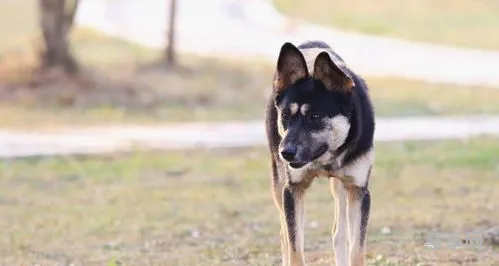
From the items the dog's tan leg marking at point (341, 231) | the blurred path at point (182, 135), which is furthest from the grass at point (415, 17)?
the dog's tan leg marking at point (341, 231)

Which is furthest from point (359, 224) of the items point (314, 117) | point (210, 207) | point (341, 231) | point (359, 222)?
point (210, 207)

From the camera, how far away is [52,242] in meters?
9.63

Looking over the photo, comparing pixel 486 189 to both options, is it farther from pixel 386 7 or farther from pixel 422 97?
pixel 386 7

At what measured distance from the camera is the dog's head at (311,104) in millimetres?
6668

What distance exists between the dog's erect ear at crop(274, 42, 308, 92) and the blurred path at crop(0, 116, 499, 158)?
8.15 m

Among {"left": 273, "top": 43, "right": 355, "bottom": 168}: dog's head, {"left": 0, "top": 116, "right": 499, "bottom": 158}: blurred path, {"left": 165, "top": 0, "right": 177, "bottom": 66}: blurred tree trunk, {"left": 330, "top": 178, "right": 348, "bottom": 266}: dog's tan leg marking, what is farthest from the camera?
{"left": 165, "top": 0, "right": 177, "bottom": 66}: blurred tree trunk

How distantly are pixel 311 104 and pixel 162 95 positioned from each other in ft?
43.8

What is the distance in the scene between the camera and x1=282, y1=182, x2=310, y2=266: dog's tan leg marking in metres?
7.22

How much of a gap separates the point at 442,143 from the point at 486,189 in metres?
3.50

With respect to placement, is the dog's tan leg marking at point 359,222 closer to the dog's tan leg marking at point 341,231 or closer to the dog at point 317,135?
the dog at point 317,135

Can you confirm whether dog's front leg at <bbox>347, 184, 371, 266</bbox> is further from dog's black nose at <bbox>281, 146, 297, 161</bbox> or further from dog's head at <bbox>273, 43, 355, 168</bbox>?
dog's black nose at <bbox>281, 146, 297, 161</bbox>

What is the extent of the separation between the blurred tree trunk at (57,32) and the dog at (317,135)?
12447 millimetres

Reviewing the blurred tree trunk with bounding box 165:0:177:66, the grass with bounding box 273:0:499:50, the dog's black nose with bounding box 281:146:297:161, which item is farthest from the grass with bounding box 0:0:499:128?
the dog's black nose with bounding box 281:146:297:161

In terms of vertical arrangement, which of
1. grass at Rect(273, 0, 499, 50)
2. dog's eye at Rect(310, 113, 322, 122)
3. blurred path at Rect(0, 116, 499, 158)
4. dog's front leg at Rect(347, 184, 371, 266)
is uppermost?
dog's eye at Rect(310, 113, 322, 122)
